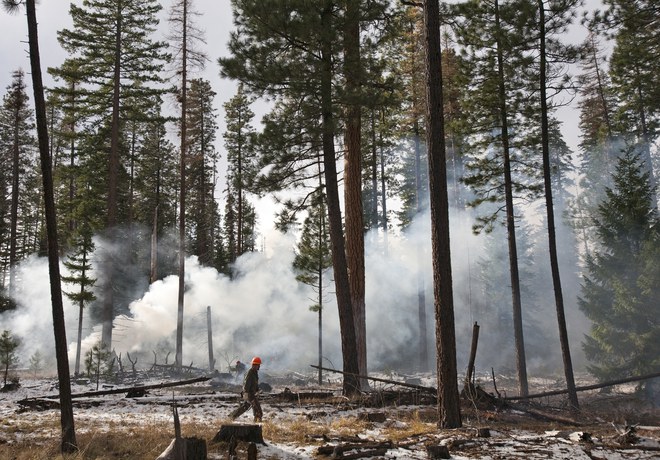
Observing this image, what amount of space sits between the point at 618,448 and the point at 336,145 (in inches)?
410

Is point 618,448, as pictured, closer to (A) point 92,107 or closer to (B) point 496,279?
(A) point 92,107

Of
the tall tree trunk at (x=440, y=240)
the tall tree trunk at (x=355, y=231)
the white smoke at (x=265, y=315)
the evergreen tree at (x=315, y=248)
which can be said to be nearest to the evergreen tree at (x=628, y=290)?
the tall tree trunk at (x=355, y=231)

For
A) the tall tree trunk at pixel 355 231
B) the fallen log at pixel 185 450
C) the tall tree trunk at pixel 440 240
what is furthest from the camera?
the tall tree trunk at pixel 355 231

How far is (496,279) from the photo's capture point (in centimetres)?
3625

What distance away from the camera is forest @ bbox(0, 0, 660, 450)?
1308 centimetres

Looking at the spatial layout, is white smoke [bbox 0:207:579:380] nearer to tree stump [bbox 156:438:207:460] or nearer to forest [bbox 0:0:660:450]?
forest [bbox 0:0:660:450]

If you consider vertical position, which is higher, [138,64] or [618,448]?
[138,64]

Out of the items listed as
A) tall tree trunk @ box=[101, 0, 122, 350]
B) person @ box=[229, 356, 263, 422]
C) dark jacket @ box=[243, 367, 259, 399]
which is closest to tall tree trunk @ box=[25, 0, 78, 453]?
person @ box=[229, 356, 263, 422]

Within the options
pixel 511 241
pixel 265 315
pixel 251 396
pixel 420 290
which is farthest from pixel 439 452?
pixel 265 315

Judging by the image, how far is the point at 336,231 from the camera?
545 inches

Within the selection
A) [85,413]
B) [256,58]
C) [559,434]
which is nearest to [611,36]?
[256,58]

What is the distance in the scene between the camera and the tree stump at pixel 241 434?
7531 millimetres

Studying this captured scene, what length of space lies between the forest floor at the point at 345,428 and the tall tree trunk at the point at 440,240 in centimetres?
67

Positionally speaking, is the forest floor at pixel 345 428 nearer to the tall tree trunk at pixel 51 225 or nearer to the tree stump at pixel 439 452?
the tree stump at pixel 439 452
